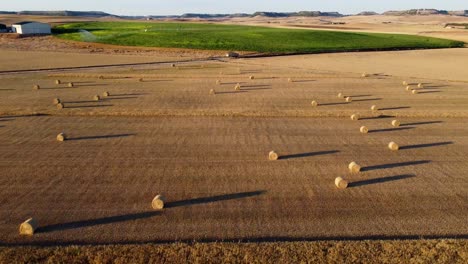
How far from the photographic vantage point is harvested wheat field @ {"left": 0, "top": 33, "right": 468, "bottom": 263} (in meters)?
13.2

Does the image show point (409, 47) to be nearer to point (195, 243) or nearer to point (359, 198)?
point (359, 198)

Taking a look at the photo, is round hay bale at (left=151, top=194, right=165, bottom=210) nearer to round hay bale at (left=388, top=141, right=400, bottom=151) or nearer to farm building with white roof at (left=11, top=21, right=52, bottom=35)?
round hay bale at (left=388, top=141, right=400, bottom=151)

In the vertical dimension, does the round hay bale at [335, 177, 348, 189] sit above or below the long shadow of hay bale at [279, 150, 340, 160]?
above

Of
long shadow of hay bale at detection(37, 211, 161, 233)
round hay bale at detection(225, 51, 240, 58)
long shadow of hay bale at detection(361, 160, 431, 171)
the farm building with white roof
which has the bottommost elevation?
round hay bale at detection(225, 51, 240, 58)

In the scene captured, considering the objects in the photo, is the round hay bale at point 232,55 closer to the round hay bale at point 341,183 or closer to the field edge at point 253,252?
the round hay bale at point 341,183

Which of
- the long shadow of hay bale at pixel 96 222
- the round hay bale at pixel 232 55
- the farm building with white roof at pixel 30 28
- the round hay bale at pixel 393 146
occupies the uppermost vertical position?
the farm building with white roof at pixel 30 28

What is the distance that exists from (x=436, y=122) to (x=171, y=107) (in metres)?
18.2

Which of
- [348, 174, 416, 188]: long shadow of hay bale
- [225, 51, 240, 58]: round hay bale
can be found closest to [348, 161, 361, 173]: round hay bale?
[348, 174, 416, 188]: long shadow of hay bale

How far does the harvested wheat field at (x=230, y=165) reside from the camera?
13.2 m

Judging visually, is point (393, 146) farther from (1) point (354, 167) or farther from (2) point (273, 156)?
(2) point (273, 156)

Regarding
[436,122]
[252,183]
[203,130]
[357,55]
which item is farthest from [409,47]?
[252,183]

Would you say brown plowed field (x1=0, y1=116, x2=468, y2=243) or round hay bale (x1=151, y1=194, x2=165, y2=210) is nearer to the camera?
brown plowed field (x1=0, y1=116, x2=468, y2=243)

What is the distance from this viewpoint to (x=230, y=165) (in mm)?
18594

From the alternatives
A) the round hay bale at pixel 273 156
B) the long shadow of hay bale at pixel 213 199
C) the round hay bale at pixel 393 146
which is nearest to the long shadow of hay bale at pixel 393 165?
the round hay bale at pixel 393 146
